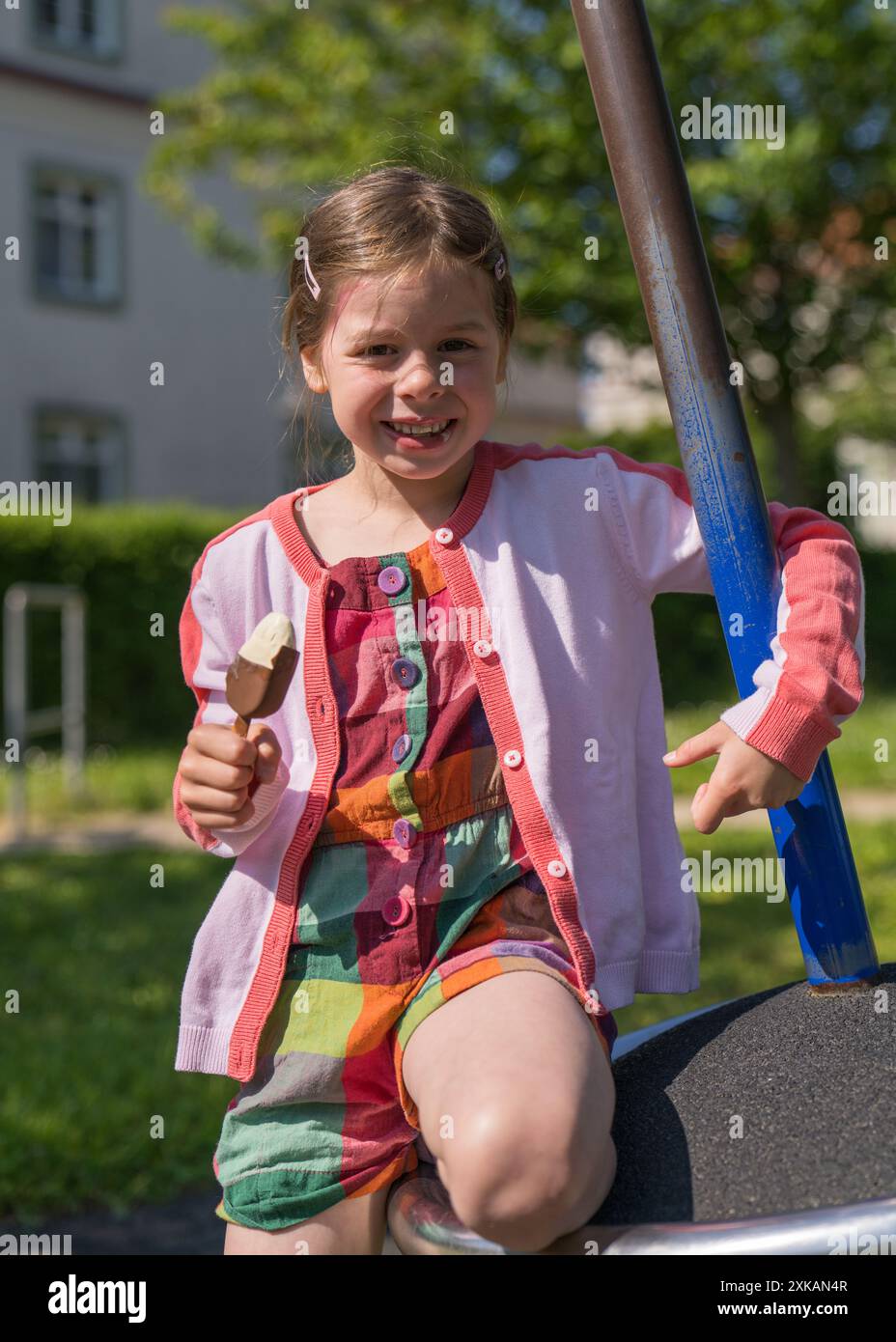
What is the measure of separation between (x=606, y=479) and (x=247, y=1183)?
917mm

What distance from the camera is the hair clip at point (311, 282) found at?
5.94ft

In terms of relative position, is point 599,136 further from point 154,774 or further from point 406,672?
point 406,672

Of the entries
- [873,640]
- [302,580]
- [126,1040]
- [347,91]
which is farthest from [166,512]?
[302,580]

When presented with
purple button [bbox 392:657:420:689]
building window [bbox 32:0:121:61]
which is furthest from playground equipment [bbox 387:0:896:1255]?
building window [bbox 32:0:121:61]

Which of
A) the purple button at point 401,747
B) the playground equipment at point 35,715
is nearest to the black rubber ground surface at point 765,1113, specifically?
the purple button at point 401,747

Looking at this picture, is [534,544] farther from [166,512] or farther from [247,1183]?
[166,512]

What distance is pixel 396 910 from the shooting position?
167 cm

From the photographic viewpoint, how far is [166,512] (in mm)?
12992

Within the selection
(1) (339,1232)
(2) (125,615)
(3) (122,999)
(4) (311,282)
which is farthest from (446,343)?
(2) (125,615)

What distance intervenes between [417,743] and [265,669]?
303 mm

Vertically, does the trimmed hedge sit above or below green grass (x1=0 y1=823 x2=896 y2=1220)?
above

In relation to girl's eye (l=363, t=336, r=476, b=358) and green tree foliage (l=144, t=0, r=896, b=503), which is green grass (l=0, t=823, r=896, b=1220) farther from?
green tree foliage (l=144, t=0, r=896, b=503)

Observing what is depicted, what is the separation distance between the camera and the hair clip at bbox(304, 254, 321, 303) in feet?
5.94

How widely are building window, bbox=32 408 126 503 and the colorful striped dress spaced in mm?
16244
